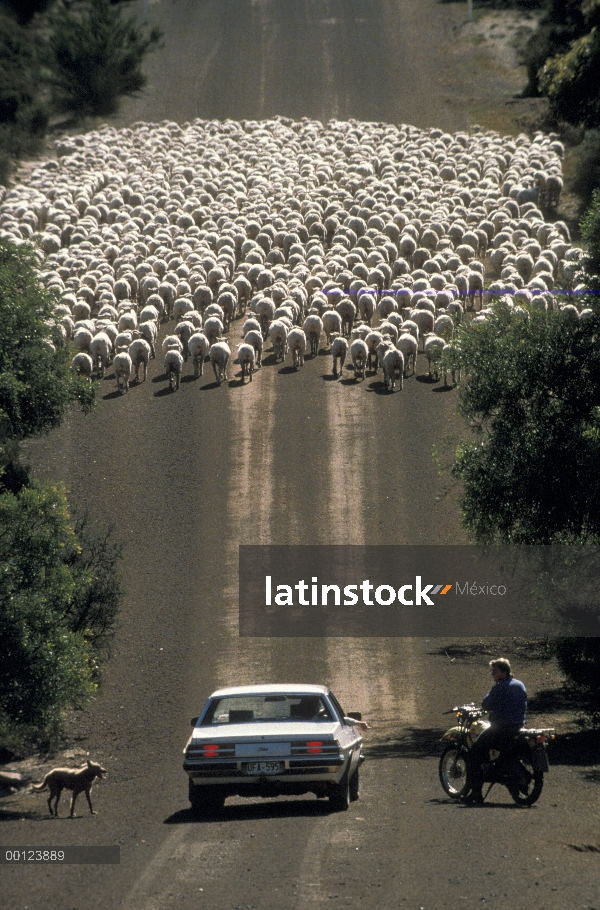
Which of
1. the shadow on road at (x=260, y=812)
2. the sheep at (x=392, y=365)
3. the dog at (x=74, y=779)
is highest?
the sheep at (x=392, y=365)

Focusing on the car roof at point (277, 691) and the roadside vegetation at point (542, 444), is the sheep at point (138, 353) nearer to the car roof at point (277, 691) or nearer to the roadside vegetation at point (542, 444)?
the roadside vegetation at point (542, 444)

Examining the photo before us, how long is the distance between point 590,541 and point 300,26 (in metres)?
83.3

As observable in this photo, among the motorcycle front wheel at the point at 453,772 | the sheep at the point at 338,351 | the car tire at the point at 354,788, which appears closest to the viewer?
the motorcycle front wheel at the point at 453,772

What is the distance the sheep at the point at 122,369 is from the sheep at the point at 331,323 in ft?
24.2

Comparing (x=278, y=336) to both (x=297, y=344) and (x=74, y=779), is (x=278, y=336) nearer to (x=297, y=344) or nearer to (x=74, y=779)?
(x=297, y=344)

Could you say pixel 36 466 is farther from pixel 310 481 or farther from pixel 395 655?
pixel 395 655

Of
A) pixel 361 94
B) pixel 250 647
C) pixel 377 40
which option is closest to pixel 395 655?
pixel 250 647

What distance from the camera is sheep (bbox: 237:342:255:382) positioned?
4109 centimetres

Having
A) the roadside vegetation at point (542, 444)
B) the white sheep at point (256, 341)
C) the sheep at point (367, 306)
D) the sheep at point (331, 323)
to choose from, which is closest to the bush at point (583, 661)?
the roadside vegetation at point (542, 444)

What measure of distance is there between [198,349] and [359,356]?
203 inches

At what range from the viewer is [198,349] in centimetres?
4206

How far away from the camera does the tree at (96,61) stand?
84062mm

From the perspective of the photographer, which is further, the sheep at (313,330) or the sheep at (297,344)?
the sheep at (313,330)

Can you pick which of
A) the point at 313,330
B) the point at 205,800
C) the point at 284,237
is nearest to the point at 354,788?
the point at 205,800
